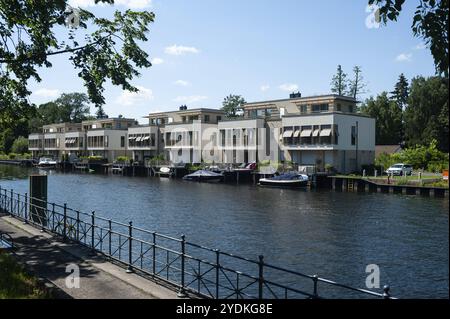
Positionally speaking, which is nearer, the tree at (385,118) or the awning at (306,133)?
the awning at (306,133)

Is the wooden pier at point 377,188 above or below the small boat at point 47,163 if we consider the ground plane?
below

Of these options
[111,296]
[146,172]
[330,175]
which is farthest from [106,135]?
[111,296]

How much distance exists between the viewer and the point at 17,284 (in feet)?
35.4

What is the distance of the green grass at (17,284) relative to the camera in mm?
10055

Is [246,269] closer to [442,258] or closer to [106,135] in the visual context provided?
[442,258]

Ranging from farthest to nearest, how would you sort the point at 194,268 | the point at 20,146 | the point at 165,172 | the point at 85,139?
the point at 20,146 → the point at 85,139 → the point at 165,172 → the point at 194,268

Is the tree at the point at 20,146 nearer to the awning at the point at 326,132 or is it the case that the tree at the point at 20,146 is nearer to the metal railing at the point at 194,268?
the awning at the point at 326,132

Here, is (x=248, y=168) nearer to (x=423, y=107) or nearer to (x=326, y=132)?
(x=326, y=132)

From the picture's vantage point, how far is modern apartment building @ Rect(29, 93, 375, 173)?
70.9 meters

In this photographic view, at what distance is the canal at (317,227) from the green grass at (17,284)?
1321cm

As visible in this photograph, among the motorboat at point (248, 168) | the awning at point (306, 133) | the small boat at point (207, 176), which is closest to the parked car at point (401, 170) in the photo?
the awning at point (306, 133)

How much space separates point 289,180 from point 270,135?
52.0ft

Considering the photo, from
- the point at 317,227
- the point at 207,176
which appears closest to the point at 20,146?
the point at 207,176

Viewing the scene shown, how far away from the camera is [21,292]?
10.3m
